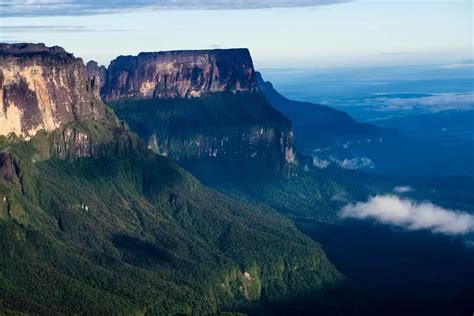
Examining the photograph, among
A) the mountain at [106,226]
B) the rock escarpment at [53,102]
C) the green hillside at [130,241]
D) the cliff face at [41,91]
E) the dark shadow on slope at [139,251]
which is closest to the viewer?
the green hillside at [130,241]

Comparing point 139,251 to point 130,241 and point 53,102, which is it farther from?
point 53,102

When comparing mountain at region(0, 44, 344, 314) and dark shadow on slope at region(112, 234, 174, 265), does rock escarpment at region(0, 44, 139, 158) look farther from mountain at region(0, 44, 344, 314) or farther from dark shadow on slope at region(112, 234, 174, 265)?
dark shadow on slope at region(112, 234, 174, 265)

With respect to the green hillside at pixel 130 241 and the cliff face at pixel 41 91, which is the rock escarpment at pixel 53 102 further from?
the green hillside at pixel 130 241

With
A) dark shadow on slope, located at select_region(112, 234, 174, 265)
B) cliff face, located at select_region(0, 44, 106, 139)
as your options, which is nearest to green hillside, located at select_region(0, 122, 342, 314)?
dark shadow on slope, located at select_region(112, 234, 174, 265)

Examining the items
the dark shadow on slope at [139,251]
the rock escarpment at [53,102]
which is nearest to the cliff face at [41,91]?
the rock escarpment at [53,102]

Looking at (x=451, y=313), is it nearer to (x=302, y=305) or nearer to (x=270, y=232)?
(x=302, y=305)

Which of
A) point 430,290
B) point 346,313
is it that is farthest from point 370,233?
point 346,313

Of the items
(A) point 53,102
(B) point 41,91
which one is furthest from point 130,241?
(B) point 41,91
